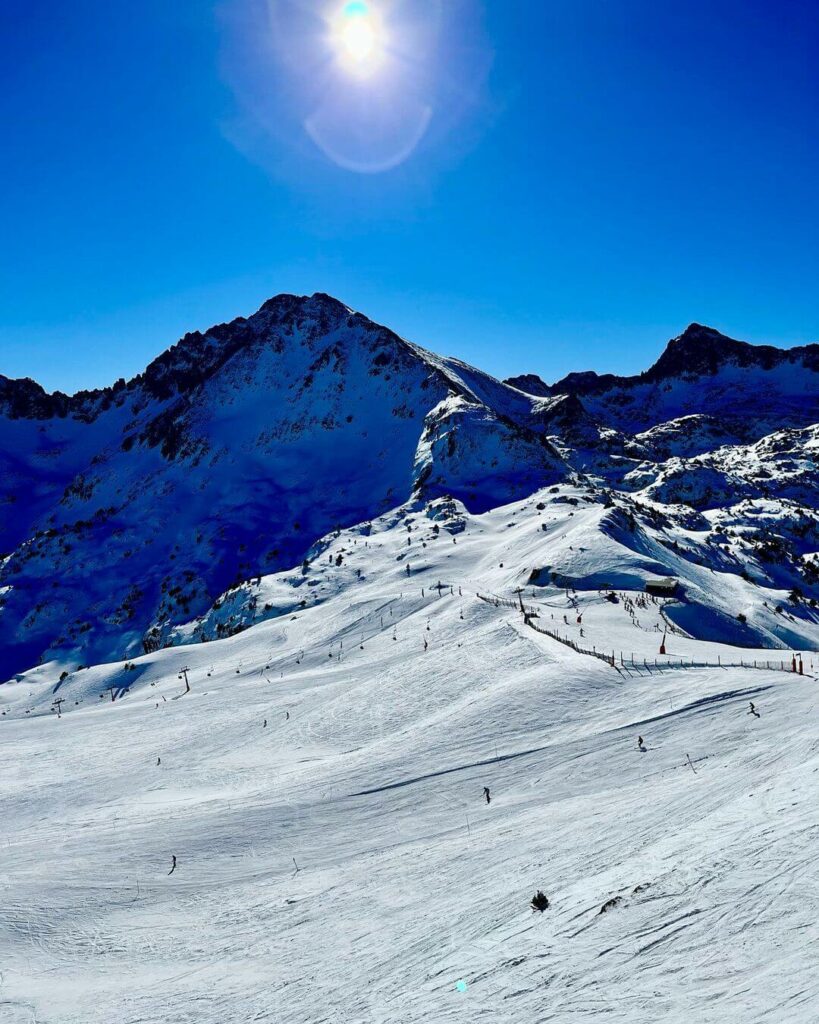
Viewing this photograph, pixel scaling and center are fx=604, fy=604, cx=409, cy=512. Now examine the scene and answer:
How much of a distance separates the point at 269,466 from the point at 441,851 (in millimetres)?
72497

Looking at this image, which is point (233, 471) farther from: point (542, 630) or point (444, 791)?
point (444, 791)

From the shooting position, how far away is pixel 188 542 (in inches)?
2724

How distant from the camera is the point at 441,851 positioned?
32.4 feet

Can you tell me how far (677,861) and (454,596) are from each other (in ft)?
78.5

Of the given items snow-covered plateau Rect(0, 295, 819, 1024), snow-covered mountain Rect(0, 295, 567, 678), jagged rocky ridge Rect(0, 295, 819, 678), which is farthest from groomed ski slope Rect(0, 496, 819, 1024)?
snow-covered mountain Rect(0, 295, 567, 678)

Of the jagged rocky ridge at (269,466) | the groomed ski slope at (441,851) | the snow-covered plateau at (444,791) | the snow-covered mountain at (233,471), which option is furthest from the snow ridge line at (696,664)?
the snow-covered mountain at (233,471)

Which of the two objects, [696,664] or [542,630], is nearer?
[696,664]

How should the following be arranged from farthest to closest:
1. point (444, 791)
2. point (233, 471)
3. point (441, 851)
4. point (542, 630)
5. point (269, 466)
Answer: point (233, 471) → point (269, 466) → point (542, 630) → point (444, 791) → point (441, 851)

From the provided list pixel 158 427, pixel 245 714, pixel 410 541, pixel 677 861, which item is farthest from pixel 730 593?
pixel 158 427

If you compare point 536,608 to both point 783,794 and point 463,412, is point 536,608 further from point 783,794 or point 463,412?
point 463,412

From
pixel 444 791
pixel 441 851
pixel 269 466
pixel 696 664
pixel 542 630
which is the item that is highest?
pixel 269 466

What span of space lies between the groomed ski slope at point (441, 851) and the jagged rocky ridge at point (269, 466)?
1086 inches

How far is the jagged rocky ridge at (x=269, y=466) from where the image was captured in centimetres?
6047

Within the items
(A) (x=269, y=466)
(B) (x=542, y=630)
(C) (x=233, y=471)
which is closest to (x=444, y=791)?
(B) (x=542, y=630)
